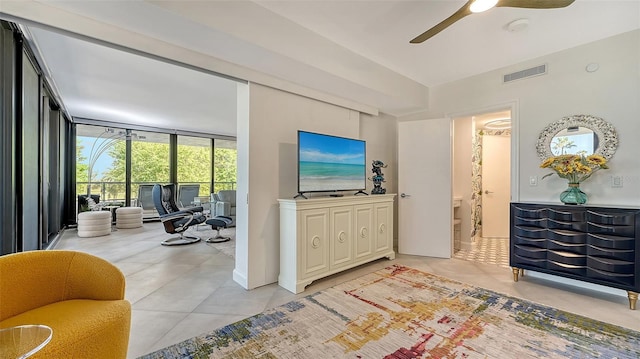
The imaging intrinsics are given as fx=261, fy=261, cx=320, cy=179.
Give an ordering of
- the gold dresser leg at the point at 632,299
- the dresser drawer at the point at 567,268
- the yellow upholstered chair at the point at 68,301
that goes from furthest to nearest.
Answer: the dresser drawer at the point at 567,268, the gold dresser leg at the point at 632,299, the yellow upholstered chair at the point at 68,301

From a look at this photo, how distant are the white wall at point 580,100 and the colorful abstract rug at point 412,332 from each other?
1481 millimetres

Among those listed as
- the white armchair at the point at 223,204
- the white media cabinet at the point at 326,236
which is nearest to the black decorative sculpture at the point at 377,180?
the white media cabinet at the point at 326,236

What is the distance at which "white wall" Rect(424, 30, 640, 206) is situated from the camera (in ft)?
8.68

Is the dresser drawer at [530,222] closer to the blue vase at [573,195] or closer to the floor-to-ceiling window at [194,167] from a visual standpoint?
the blue vase at [573,195]

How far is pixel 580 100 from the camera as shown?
9.60ft

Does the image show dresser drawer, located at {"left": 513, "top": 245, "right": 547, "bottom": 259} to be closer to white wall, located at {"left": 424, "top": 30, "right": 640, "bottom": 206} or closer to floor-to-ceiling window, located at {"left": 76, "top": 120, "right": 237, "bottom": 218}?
white wall, located at {"left": 424, "top": 30, "right": 640, "bottom": 206}

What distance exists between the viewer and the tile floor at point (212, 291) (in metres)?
2.10

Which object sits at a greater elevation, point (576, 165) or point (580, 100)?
point (580, 100)

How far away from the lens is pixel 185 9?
1829mm

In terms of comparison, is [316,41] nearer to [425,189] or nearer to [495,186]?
[425,189]

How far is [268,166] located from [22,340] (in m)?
2.17

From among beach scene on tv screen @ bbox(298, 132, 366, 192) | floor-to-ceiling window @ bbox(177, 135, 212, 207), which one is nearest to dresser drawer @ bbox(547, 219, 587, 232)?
beach scene on tv screen @ bbox(298, 132, 366, 192)

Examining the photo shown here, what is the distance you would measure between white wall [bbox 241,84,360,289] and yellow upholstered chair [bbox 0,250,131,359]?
4.58ft

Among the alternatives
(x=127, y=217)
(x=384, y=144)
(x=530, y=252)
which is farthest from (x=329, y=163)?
(x=127, y=217)
